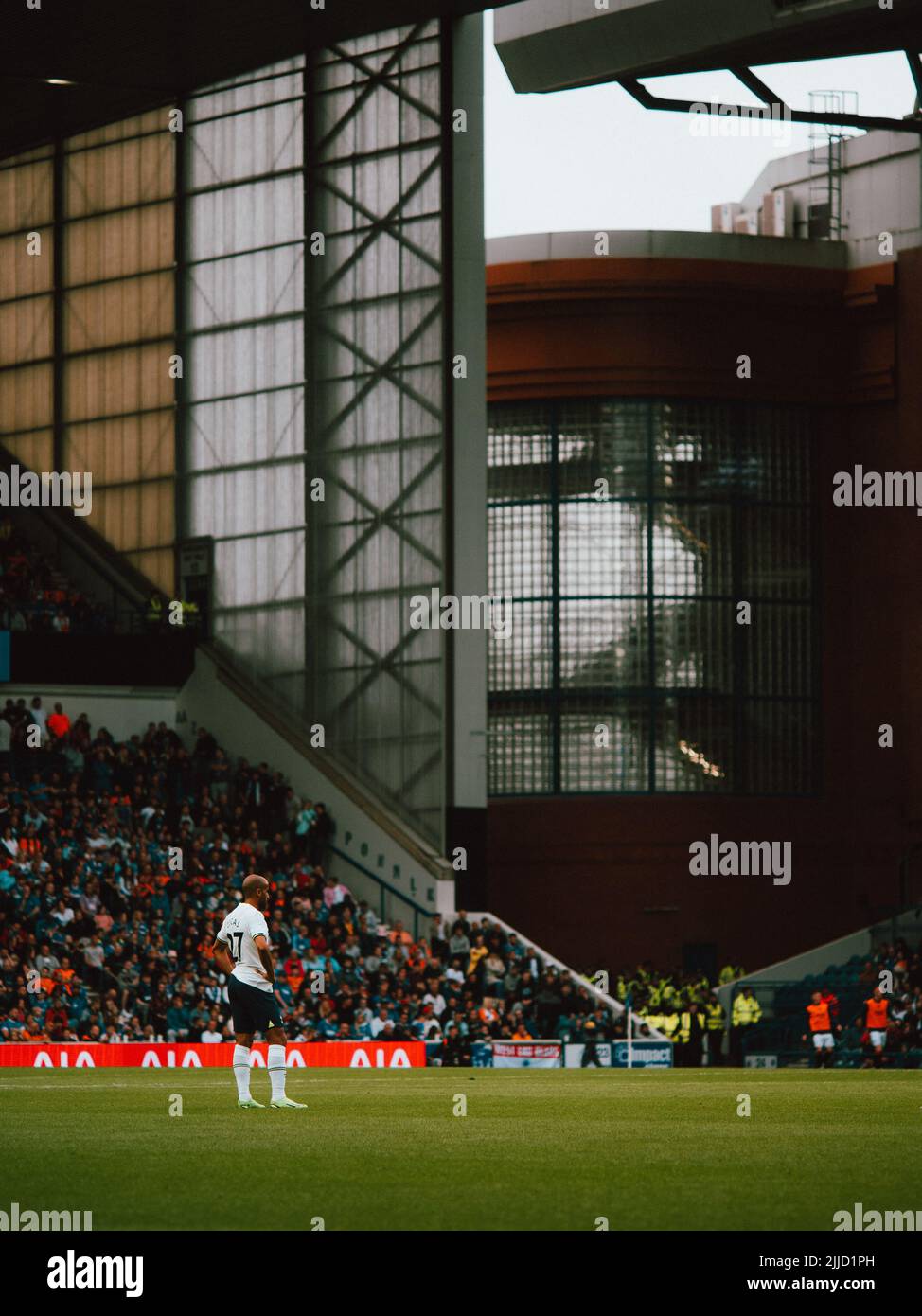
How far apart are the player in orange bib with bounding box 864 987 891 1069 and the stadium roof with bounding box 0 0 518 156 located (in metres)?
23.6

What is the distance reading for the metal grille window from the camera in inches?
2109

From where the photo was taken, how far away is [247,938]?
1955 cm

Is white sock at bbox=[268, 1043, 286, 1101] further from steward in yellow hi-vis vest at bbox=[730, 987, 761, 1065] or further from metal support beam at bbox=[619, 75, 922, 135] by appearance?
metal support beam at bbox=[619, 75, 922, 135]

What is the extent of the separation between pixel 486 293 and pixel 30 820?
17976 millimetres

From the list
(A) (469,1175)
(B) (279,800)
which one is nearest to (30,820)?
(B) (279,800)

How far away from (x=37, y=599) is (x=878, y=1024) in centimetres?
2492

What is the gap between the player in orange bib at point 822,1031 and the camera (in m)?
39.9

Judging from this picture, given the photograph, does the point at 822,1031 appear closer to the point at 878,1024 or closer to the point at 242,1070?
the point at 878,1024

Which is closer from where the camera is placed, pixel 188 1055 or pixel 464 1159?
pixel 464 1159

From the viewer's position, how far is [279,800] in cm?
5081

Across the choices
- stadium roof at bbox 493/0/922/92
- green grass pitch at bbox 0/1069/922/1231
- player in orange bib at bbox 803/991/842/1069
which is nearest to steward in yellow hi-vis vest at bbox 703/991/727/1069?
player in orange bib at bbox 803/991/842/1069

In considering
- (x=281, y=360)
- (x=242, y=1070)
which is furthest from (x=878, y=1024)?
(x=281, y=360)

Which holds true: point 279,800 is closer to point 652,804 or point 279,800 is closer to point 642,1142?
point 652,804

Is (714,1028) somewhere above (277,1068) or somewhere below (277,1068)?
below
